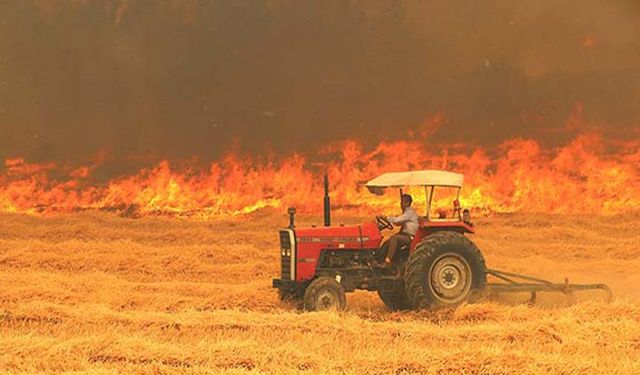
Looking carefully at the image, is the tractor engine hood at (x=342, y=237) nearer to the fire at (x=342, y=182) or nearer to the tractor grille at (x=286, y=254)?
the tractor grille at (x=286, y=254)

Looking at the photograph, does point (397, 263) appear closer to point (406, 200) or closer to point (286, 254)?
point (406, 200)

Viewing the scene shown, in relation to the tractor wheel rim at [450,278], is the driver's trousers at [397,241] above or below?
Result: above

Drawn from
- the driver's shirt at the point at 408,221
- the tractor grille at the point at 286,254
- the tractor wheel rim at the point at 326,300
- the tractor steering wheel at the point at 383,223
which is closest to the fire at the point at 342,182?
the tractor grille at the point at 286,254

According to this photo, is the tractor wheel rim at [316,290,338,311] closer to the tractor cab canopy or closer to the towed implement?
the towed implement

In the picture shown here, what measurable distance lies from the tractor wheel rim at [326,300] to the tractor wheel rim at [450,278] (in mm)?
1385

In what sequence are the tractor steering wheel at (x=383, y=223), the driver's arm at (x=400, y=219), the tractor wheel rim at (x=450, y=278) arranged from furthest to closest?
the tractor steering wheel at (x=383, y=223), the driver's arm at (x=400, y=219), the tractor wheel rim at (x=450, y=278)

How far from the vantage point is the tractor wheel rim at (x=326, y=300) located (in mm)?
12172

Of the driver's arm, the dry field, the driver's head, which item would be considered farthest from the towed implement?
the dry field

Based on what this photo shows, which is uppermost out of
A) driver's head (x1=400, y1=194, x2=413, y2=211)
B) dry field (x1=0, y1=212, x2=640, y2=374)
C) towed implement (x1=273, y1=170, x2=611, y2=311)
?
driver's head (x1=400, y1=194, x2=413, y2=211)

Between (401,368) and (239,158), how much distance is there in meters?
16.7

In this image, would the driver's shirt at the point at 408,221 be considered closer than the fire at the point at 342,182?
Yes

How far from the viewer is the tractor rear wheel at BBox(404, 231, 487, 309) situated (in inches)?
485

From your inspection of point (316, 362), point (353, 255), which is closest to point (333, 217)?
point (353, 255)

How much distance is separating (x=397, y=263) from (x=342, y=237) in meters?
0.92
